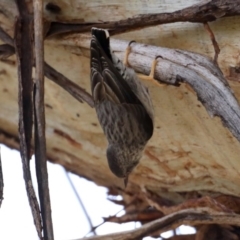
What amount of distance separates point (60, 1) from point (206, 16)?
0.53m

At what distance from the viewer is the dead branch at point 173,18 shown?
6.21ft

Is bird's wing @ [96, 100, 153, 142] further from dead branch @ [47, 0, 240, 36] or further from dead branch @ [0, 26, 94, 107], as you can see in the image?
dead branch @ [47, 0, 240, 36]

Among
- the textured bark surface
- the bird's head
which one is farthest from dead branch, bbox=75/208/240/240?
the bird's head

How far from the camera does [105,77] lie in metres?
2.19

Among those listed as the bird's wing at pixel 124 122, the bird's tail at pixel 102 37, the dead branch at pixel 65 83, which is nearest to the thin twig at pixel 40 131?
the bird's tail at pixel 102 37

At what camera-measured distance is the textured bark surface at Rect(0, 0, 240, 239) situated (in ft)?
6.28

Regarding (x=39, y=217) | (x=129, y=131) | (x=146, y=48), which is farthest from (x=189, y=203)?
(x=39, y=217)

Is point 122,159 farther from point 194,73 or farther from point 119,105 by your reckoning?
point 194,73

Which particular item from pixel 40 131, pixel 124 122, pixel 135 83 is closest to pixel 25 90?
pixel 40 131

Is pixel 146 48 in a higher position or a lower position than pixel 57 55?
lower

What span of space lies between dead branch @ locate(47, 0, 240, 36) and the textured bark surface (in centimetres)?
2

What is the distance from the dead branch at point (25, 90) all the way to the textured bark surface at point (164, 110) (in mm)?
105

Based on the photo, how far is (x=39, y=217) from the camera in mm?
1705

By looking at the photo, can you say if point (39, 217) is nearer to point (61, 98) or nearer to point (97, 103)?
point (97, 103)
